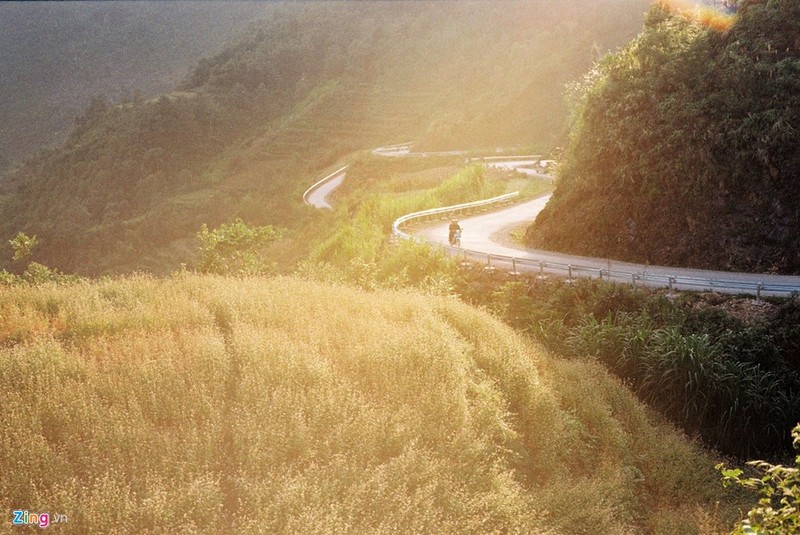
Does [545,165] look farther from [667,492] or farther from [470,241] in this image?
[667,492]

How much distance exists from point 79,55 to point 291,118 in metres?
82.8

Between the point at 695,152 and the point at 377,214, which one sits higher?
the point at 695,152

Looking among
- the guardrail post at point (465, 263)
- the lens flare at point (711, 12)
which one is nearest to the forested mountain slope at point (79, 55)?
the guardrail post at point (465, 263)

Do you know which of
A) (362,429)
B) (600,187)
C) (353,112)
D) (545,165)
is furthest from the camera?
(353,112)

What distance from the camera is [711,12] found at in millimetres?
22625

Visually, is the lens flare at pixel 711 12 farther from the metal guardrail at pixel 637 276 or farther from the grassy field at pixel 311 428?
the grassy field at pixel 311 428

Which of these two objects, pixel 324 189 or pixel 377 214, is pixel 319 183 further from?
pixel 377 214

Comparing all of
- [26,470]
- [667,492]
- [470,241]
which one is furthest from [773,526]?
[470,241]

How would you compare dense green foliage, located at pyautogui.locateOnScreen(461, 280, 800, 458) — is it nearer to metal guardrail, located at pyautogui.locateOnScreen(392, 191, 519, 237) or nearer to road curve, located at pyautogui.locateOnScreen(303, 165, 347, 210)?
metal guardrail, located at pyautogui.locateOnScreen(392, 191, 519, 237)

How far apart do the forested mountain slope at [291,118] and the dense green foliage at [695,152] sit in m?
32.8

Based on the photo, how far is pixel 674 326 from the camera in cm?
1466

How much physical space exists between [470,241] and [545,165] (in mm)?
24655

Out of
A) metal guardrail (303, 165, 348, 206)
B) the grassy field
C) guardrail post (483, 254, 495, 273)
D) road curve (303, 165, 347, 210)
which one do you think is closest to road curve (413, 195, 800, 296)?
guardrail post (483, 254, 495, 273)

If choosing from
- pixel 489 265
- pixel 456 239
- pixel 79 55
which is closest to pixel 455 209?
pixel 456 239
